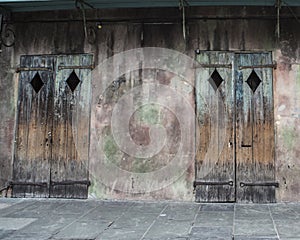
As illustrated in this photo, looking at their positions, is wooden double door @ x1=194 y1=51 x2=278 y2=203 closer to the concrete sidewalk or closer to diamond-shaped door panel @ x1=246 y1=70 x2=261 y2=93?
diamond-shaped door panel @ x1=246 y1=70 x2=261 y2=93

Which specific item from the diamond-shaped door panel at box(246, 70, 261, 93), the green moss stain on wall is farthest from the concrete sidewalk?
the diamond-shaped door panel at box(246, 70, 261, 93)

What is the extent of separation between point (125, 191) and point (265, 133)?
2770mm

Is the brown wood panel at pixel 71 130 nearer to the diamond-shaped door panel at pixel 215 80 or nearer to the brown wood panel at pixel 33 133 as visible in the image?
the brown wood panel at pixel 33 133

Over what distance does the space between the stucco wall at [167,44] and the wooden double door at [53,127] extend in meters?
0.18

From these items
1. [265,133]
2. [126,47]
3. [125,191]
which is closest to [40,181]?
[125,191]

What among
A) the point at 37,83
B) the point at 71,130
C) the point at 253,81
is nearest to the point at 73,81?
the point at 37,83

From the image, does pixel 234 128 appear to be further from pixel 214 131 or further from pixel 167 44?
pixel 167 44

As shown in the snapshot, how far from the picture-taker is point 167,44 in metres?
7.19

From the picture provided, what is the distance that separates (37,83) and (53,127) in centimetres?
95

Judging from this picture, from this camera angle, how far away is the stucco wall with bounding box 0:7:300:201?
22.4 feet

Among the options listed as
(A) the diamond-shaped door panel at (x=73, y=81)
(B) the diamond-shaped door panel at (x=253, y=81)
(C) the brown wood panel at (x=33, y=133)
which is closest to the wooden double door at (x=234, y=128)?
(B) the diamond-shaped door panel at (x=253, y=81)

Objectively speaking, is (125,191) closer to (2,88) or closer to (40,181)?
(40,181)

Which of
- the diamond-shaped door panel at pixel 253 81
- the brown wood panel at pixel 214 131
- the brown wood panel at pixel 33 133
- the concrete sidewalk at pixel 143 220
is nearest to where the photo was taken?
the concrete sidewalk at pixel 143 220

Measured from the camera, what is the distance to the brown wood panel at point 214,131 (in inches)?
268
